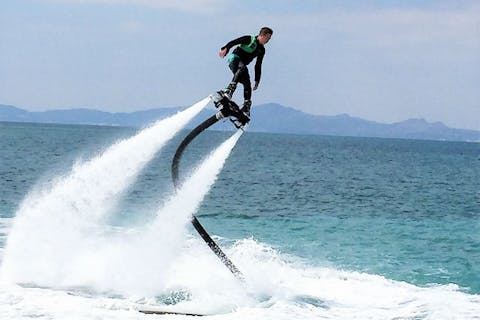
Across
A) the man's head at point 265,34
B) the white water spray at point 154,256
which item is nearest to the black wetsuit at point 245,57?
the man's head at point 265,34

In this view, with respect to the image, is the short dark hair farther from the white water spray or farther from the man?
the white water spray

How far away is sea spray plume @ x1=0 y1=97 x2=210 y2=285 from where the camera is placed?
2039 centimetres

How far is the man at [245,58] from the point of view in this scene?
16.9m

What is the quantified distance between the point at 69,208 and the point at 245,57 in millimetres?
8767

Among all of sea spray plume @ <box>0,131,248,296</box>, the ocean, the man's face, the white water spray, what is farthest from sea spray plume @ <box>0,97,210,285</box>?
the man's face

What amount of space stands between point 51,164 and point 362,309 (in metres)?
79.7

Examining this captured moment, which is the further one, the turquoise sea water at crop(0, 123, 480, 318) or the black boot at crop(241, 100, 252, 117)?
the turquoise sea water at crop(0, 123, 480, 318)

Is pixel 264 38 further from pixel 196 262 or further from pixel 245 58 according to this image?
pixel 196 262

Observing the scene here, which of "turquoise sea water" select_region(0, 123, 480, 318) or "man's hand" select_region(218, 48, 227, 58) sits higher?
"man's hand" select_region(218, 48, 227, 58)

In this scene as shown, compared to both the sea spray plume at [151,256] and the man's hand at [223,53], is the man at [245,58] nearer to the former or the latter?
the man's hand at [223,53]

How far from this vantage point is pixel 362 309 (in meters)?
19.6

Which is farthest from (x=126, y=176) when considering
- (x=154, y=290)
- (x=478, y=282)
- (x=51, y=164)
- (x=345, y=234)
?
(x=51, y=164)

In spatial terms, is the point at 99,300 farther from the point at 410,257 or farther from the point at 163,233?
the point at 410,257

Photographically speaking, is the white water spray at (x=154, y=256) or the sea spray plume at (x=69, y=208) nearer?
the white water spray at (x=154, y=256)
